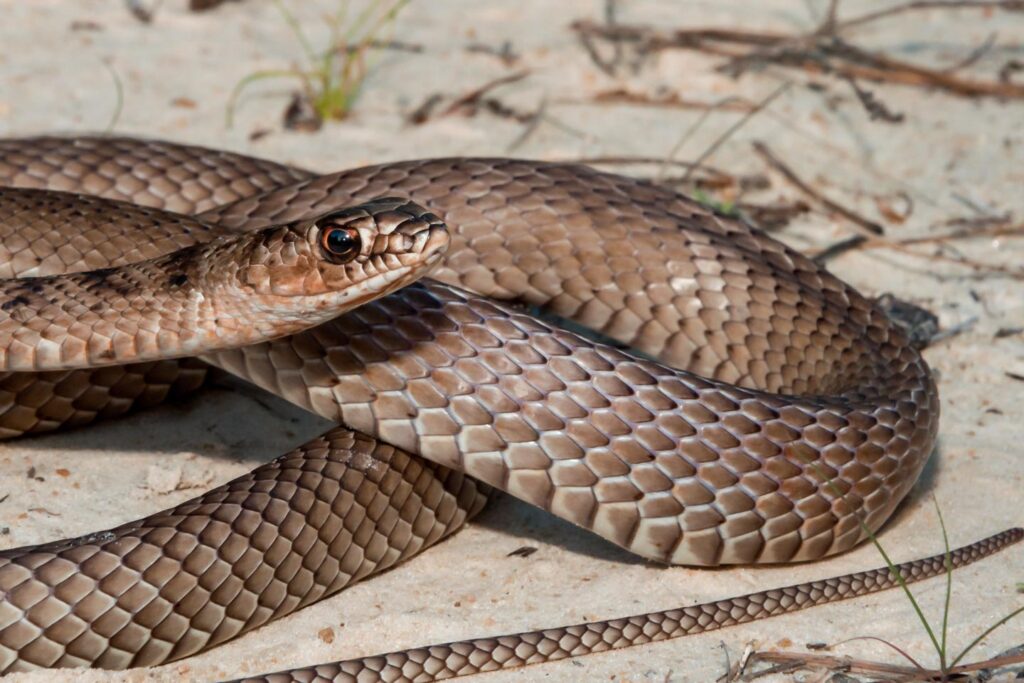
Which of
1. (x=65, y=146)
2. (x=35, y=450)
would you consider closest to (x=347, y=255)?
(x=35, y=450)

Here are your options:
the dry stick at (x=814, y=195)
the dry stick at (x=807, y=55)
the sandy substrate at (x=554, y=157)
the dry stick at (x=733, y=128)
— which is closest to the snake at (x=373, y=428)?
the sandy substrate at (x=554, y=157)

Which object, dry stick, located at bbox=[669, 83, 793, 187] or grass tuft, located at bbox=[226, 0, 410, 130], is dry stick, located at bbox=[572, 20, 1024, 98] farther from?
grass tuft, located at bbox=[226, 0, 410, 130]

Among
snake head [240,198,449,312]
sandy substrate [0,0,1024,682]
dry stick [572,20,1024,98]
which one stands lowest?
sandy substrate [0,0,1024,682]

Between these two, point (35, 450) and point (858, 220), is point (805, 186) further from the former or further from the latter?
point (35, 450)

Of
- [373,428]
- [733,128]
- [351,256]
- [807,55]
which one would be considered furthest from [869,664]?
[807,55]

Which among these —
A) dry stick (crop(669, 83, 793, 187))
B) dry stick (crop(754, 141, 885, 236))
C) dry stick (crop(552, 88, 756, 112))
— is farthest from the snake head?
dry stick (crop(552, 88, 756, 112))

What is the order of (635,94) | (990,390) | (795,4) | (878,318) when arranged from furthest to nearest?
(795,4) → (635,94) → (990,390) → (878,318)

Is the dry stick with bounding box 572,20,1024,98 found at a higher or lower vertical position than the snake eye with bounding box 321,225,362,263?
lower
